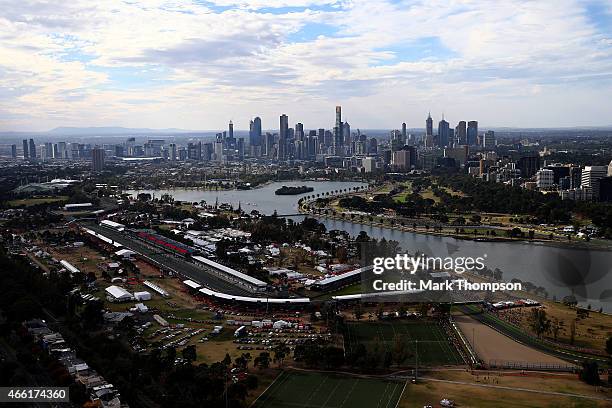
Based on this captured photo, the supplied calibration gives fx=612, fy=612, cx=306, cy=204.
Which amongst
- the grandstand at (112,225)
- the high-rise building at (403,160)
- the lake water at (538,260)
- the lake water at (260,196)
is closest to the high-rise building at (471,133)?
the high-rise building at (403,160)

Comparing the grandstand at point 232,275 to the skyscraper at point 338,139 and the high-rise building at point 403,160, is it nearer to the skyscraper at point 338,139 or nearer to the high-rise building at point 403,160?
the high-rise building at point 403,160

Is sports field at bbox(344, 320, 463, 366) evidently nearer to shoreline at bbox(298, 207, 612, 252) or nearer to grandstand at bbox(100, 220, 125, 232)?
shoreline at bbox(298, 207, 612, 252)

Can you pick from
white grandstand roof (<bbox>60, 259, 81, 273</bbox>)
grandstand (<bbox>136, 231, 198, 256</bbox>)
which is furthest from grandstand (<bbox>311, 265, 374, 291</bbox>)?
white grandstand roof (<bbox>60, 259, 81, 273</bbox>)

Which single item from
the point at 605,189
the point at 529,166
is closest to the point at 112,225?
the point at 605,189

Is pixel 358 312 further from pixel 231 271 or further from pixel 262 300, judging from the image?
pixel 231 271

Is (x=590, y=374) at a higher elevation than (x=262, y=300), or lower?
lower

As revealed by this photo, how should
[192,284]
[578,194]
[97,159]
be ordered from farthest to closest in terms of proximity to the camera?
[97,159] < [578,194] < [192,284]

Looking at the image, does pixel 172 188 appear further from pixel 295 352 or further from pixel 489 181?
pixel 295 352
